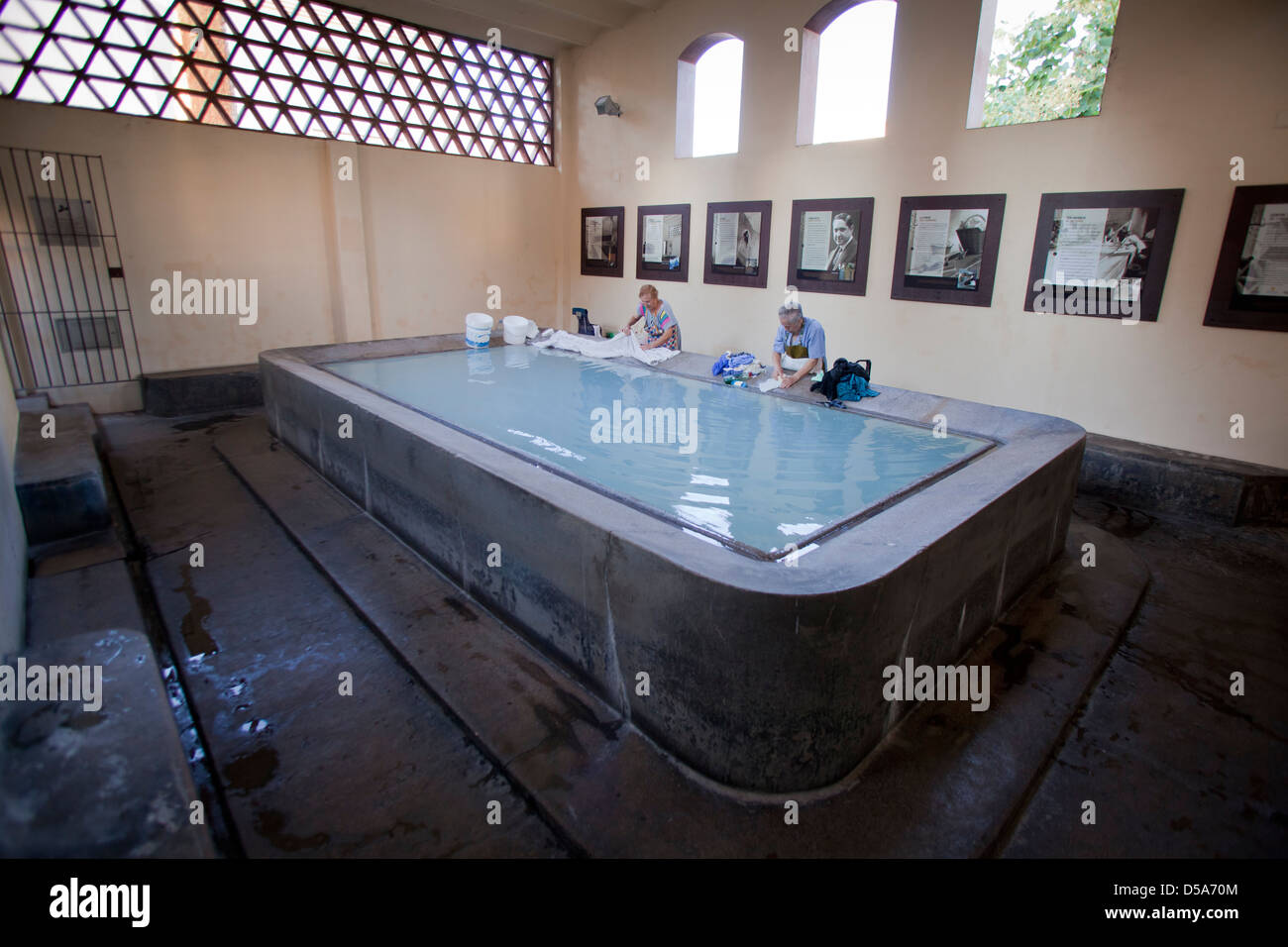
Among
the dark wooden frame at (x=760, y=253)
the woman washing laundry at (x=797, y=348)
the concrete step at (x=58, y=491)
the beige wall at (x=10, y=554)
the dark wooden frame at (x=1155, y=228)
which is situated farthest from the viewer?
the dark wooden frame at (x=760, y=253)

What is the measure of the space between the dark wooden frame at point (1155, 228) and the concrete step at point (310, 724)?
5289mm

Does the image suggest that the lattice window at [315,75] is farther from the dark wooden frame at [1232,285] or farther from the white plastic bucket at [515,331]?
the dark wooden frame at [1232,285]

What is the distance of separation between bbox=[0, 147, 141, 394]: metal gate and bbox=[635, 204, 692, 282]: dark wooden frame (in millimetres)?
5559

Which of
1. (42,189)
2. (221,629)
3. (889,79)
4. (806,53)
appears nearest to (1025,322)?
(889,79)

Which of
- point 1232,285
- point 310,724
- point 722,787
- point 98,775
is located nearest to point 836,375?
point 1232,285

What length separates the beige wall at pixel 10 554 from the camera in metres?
2.45

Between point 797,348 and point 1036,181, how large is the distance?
223 cm

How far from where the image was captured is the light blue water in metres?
2.89

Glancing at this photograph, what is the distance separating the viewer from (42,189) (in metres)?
5.89

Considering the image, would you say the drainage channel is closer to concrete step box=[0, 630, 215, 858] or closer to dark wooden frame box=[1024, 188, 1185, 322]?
concrete step box=[0, 630, 215, 858]

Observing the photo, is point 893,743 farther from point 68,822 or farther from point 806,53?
point 806,53

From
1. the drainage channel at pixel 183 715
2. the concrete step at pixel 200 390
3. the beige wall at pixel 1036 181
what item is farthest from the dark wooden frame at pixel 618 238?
the drainage channel at pixel 183 715

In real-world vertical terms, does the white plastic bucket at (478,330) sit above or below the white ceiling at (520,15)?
below

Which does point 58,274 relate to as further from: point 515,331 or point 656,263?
point 656,263
